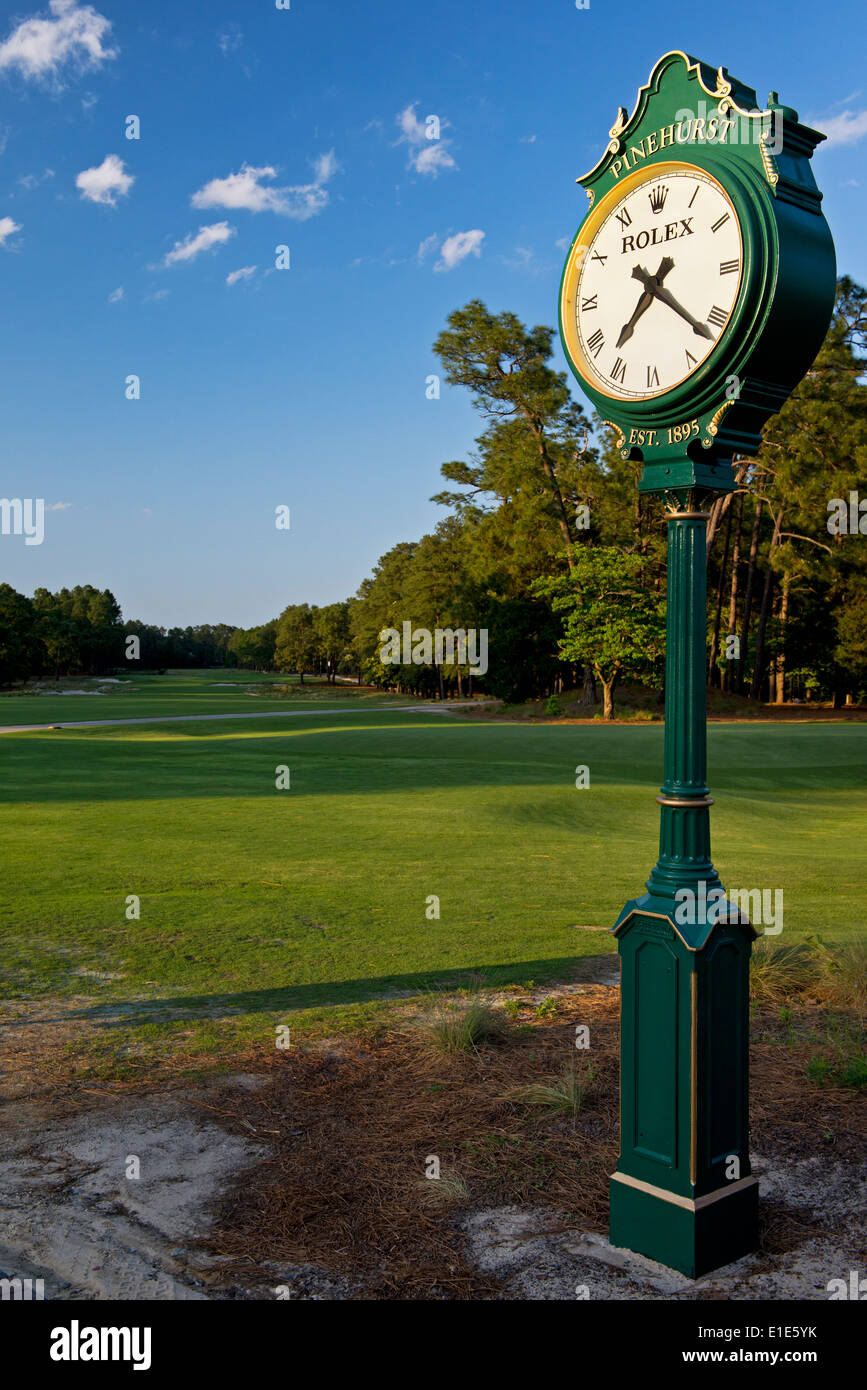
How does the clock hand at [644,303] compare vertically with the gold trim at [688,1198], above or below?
above

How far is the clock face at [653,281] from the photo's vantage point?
363 centimetres

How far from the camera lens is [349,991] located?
21.3ft

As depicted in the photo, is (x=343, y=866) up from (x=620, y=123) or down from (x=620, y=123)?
down

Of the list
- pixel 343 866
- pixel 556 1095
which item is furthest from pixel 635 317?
pixel 343 866

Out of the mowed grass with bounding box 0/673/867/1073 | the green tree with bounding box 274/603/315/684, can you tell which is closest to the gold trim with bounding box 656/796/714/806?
the mowed grass with bounding box 0/673/867/1073

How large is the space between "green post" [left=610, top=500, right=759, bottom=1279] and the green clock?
1.26 feet

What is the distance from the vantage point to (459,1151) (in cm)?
422

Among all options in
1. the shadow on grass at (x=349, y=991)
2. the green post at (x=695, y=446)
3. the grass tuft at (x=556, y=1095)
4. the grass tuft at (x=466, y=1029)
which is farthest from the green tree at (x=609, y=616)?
the green post at (x=695, y=446)

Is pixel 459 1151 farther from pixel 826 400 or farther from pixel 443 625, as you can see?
pixel 443 625

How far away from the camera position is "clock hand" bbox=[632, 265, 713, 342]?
3670mm

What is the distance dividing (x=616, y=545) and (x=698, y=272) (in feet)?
171

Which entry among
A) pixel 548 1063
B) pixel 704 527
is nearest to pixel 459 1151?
pixel 548 1063

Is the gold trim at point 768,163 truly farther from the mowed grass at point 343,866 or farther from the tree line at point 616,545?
the tree line at point 616,545

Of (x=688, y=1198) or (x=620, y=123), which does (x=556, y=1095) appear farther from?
(x=620, y=123)
